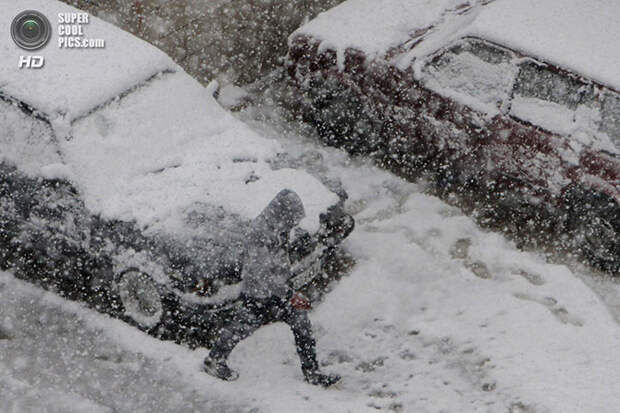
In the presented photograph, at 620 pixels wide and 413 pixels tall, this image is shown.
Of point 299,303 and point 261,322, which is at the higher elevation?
point 299,303

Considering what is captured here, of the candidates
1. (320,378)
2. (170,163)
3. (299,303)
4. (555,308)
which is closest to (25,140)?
(170,163)

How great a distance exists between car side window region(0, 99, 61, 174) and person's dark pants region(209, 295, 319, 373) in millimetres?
1813

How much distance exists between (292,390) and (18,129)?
9.24 ft

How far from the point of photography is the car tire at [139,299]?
584cm

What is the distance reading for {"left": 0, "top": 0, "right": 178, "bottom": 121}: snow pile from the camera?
20.1ft

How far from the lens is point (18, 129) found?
20.2 feet

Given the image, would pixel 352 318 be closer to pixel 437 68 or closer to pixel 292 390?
pixel 292 390

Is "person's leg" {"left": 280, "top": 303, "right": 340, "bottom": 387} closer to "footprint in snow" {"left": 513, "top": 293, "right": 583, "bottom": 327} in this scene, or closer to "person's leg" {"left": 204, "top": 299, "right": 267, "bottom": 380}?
"person's leg" {"left": 204, "top": 299, "right": 267, "bottom": 380}

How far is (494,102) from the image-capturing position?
23.7ft

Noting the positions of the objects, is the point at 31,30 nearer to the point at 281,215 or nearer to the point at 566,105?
the point at 281,215

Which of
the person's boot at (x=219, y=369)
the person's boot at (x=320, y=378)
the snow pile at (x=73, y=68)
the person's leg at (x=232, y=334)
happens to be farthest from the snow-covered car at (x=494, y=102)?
the person's boot at (x=219, y=369)

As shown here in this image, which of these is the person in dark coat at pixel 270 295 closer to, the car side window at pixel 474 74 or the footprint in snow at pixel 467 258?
the footprint in snow at pixel 467 258

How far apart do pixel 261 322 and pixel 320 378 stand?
58cm

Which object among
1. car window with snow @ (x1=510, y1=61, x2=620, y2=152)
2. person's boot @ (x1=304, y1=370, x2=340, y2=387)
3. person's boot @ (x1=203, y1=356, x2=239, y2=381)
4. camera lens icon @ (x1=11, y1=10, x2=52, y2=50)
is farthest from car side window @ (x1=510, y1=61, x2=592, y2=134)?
camera lens icon @ (x1=11, y1=10, x2=52, y2=50)
